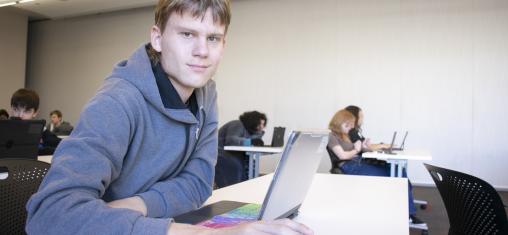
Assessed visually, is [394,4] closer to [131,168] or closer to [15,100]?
[15,100]

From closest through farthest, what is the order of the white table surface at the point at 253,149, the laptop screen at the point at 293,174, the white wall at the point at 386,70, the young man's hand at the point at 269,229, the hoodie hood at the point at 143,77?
the young man's hand at the point at 269,229
the laptop screen at the point at 293,174
the hoodie hood at the point at 143,77
the white table surface at the point at 253,149
the white wall at the point at 386,70

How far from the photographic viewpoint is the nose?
2.89 ft

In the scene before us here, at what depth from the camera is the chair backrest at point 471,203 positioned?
1.09 meters

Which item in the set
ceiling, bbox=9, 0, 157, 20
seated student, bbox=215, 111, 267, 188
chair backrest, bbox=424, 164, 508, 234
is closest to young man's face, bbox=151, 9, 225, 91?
chair backrest, bbox=424, 164, 508, 234

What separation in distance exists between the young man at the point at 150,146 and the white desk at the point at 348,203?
0.28 meters

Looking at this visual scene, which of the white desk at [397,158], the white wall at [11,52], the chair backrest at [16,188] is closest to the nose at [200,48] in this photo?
the chair backrest at [16,188]

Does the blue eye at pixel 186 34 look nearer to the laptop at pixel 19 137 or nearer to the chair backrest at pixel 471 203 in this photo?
the chair backrest at pixel 471 203

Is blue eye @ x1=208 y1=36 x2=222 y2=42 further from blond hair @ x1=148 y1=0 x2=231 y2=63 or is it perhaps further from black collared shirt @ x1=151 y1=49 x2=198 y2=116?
black collared shirt @ x1=151 y1=49 x2=198 y2=116

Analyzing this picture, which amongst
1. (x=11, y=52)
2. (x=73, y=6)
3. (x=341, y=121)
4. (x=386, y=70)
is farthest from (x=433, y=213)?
(x=11, y=52)

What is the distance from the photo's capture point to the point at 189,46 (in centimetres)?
88

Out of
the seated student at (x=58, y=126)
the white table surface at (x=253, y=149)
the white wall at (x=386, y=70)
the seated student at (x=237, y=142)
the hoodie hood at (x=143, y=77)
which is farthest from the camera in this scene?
the seated student at (x=58, y=126)

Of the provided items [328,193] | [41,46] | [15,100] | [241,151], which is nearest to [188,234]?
[328,193]

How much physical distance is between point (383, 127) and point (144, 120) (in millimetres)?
6127

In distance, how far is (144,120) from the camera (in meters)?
0.87
